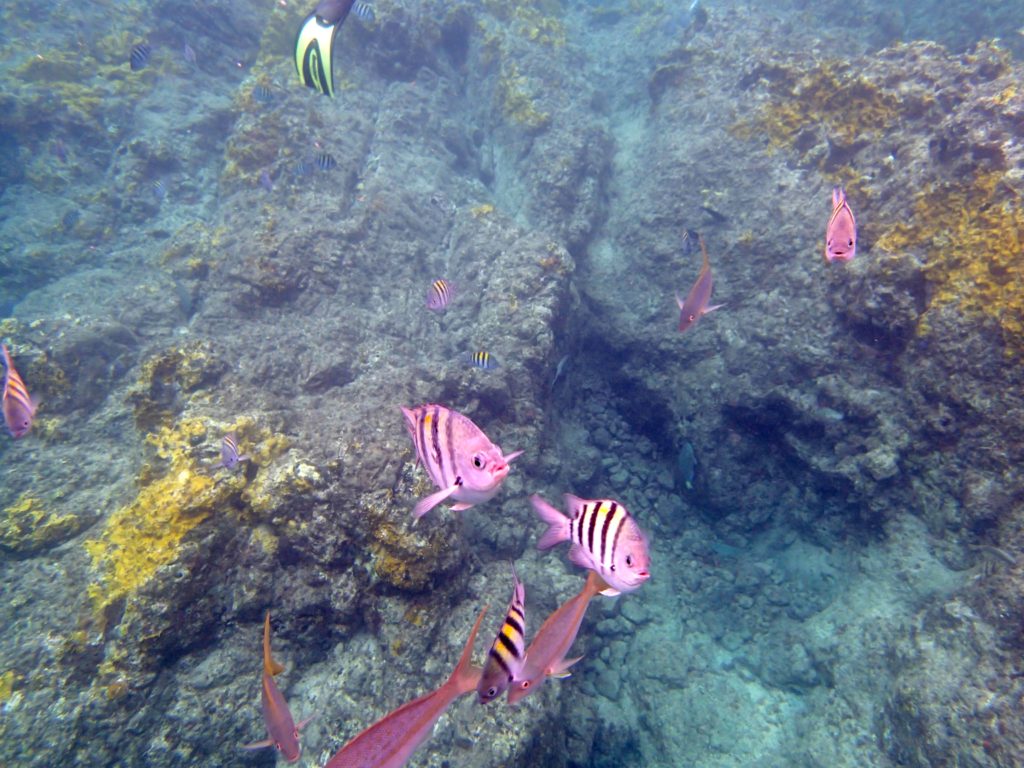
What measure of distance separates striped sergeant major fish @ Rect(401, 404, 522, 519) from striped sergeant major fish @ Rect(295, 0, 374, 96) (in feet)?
6.46

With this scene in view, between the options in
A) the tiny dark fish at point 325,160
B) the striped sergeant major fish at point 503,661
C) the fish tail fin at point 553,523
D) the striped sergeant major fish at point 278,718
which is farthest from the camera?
the tiny dark fish at point 325,160

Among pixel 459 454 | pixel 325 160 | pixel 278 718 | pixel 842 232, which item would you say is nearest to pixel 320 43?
pixel 459 454

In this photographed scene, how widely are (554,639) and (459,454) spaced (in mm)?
1010

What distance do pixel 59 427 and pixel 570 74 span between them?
11668mm

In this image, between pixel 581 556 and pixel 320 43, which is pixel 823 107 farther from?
pixel 581 556

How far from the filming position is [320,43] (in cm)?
251

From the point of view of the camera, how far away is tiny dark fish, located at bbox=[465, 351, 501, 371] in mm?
4926

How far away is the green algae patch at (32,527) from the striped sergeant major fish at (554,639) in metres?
4.60

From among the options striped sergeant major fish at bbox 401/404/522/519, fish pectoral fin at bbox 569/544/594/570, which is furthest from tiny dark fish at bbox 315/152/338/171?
fish pectoral fin at bbox 569/544/594/570

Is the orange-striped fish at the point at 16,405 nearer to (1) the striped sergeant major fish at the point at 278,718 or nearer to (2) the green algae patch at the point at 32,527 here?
(2) the green algae patch at the point at 32,527

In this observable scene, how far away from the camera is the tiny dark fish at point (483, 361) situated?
194 inches

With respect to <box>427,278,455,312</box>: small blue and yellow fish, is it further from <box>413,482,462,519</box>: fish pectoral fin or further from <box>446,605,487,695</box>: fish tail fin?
<box>446,605,487,695</box>: fish tail fin

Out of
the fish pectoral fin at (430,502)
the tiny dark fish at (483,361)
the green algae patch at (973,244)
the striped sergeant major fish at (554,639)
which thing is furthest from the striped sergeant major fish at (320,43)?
the green algae patch at (973,244)

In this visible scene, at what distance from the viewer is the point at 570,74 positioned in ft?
35.8
